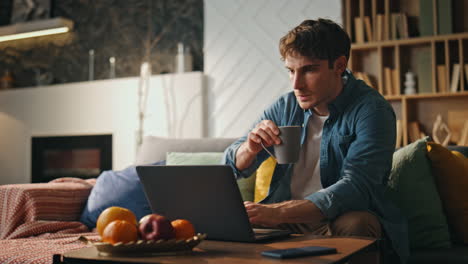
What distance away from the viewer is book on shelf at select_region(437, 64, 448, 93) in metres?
3.96

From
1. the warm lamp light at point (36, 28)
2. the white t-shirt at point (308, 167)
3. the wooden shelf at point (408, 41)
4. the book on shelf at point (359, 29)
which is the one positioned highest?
the warm lamp light at point (36, 28)

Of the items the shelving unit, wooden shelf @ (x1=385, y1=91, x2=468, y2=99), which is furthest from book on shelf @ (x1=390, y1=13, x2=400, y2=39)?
wooden shelf @ (x1=385, y1=91, x2=468, y2=99)

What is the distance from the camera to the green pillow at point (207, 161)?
245 centimetres

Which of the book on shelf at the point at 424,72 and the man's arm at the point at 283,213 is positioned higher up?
the book on shelf at the point at 424,72

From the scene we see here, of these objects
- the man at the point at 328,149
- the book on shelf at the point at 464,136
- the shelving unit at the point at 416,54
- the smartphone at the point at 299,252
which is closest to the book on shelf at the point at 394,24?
the shelving unit at the point at 416,54

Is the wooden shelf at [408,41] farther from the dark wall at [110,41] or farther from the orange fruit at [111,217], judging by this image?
the orange fruit at [111,217]

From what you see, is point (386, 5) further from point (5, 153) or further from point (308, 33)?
point (5, 153)

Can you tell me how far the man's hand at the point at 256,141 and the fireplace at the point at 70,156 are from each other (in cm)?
330

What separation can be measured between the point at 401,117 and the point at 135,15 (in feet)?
8.35

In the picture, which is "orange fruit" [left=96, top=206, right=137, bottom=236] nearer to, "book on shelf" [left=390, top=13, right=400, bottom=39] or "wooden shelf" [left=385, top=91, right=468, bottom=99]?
"wooden shelf" [left=385, top=91, right=468, bottom=99]

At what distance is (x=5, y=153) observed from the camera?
5.57 m

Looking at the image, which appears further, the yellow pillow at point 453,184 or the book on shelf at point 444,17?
the book on shelf at point 444,17

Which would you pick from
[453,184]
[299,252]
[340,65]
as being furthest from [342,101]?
[299,252]

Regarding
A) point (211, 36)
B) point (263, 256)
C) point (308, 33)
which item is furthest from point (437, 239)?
point (211, 36)
